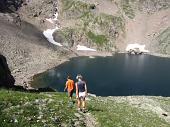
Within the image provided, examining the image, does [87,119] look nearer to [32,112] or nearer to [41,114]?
[41,114]

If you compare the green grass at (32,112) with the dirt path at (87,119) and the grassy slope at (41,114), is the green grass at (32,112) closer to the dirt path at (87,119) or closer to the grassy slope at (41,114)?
the grassy slope at (41,114)

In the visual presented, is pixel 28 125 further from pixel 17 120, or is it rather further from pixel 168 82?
pixel 168 82

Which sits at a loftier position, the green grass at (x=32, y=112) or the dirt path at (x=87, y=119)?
the green grass at (x=32, y=112)

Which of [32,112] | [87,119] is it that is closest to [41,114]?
[32,112]

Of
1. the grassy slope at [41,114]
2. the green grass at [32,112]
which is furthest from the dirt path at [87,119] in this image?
the green grass at [32,112]

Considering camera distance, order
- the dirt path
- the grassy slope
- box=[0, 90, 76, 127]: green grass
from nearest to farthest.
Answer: box=[0, 90, 76, 127]: green grass → the grassy slope → the dirt path

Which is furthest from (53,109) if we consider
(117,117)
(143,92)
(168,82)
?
(168,82)

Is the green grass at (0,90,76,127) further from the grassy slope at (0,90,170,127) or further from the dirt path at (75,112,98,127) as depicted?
the dirt path at (75,112,98,127)

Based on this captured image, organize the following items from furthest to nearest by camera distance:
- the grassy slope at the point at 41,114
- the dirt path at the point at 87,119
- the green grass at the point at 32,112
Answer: the dirt path at the point at 87,119
the grassy slope at the point at 41,114
the green grass at the point at 32,112

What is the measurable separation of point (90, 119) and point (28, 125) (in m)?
7.00

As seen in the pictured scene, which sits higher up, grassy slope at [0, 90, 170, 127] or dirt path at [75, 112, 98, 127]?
grassy slope at [0, 90, 170, 127]

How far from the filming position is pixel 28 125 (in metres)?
27.7

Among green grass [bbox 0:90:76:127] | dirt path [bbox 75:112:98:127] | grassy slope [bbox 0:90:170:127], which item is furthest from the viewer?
dirt path [bbox 75:112:98:127]

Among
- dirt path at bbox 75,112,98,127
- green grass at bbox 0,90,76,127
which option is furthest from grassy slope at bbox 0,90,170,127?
dirt path at bbox 75,112,98,127
